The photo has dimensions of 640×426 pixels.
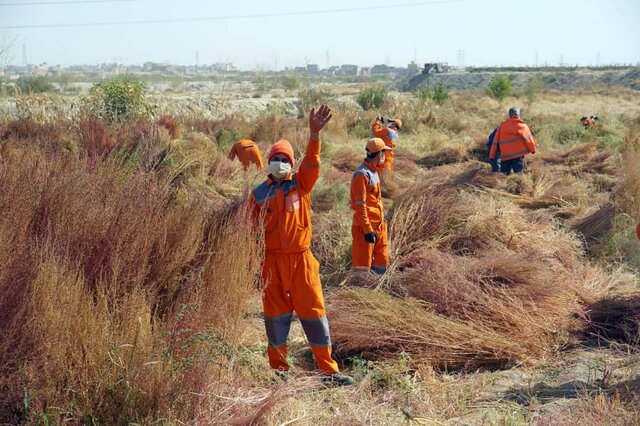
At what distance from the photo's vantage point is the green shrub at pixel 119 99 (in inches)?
679

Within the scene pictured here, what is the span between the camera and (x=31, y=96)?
51.4 ft

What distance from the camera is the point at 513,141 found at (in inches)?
534

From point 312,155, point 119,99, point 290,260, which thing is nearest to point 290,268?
point 290,260

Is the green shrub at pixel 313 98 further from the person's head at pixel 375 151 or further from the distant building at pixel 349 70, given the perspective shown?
the distant building at pixel 349 70

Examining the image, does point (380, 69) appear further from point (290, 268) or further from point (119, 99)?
point (290, 268)

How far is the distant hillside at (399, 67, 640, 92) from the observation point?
6881cm

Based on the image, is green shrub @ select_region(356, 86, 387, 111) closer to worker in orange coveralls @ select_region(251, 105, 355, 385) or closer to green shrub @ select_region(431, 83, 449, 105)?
green shrub @ select_region(431, 83, 449, 105)

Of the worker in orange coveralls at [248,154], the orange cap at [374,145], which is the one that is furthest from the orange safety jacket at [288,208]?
the worker in orange coveralls at [248,154]

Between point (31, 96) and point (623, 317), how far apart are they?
13.4 m

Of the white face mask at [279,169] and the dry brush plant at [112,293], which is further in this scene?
the white face mask at [279,169]

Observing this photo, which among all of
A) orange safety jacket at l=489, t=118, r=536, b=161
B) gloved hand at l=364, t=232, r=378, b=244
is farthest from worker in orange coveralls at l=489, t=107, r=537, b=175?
gloved hand at l=364, t=232, r=378, b=244

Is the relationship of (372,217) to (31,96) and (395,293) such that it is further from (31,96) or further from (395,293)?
(31,96)

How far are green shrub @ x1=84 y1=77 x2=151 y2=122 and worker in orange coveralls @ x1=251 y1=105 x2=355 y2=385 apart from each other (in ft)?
39.9

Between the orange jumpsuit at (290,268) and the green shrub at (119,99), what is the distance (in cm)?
1219
